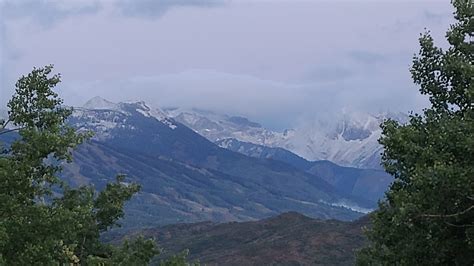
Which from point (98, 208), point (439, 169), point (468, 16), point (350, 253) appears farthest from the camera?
point (350, 253)

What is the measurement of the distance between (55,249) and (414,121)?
13.7 m

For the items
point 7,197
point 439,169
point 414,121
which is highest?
point 414,121

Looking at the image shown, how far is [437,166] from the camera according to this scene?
21141 millimetres

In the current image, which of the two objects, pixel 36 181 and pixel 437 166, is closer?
pixel 437 166

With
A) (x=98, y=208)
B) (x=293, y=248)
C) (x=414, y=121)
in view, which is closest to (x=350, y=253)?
(x=293, y=248)

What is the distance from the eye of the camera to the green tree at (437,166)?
2159 cm

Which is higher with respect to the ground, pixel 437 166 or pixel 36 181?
pixel 437 166

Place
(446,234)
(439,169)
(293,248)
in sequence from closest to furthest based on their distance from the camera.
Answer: (439,169)
(446,234)
(293,248)

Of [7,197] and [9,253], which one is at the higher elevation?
[7,197]

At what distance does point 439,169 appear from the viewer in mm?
20844

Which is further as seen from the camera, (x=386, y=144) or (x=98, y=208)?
(x=98, y=208)

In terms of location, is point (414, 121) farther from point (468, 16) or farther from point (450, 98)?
point (468, 16)

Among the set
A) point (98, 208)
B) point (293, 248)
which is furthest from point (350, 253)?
point (98, 208)

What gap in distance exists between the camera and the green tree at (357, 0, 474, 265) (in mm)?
21594
